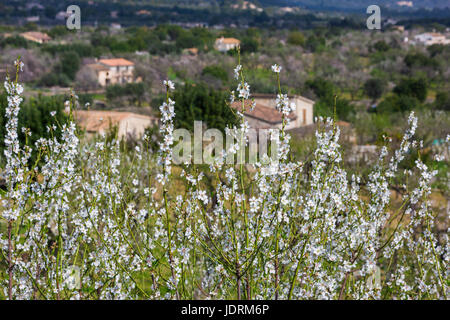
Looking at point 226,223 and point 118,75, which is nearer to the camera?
point 226,223

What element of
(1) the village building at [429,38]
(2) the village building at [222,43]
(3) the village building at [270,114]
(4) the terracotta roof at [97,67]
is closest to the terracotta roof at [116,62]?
(4) the terracotta roof at [97,67]

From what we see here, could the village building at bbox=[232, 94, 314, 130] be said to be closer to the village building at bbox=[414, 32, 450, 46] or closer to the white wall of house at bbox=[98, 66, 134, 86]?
the white wall of house at bbox=[98, 66, 134, 86]

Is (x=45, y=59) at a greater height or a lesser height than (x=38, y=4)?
lesser

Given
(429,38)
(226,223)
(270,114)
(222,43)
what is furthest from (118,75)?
(429,38)

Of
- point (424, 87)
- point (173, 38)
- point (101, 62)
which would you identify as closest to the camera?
point (424, 87)

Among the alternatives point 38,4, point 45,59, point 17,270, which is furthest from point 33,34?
point 17,270

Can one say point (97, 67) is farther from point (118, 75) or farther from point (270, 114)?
point (270, 114)

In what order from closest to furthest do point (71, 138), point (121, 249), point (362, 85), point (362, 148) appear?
point (71, 138) → point (121, 249) → point (362, 148) → point (362, 85)
